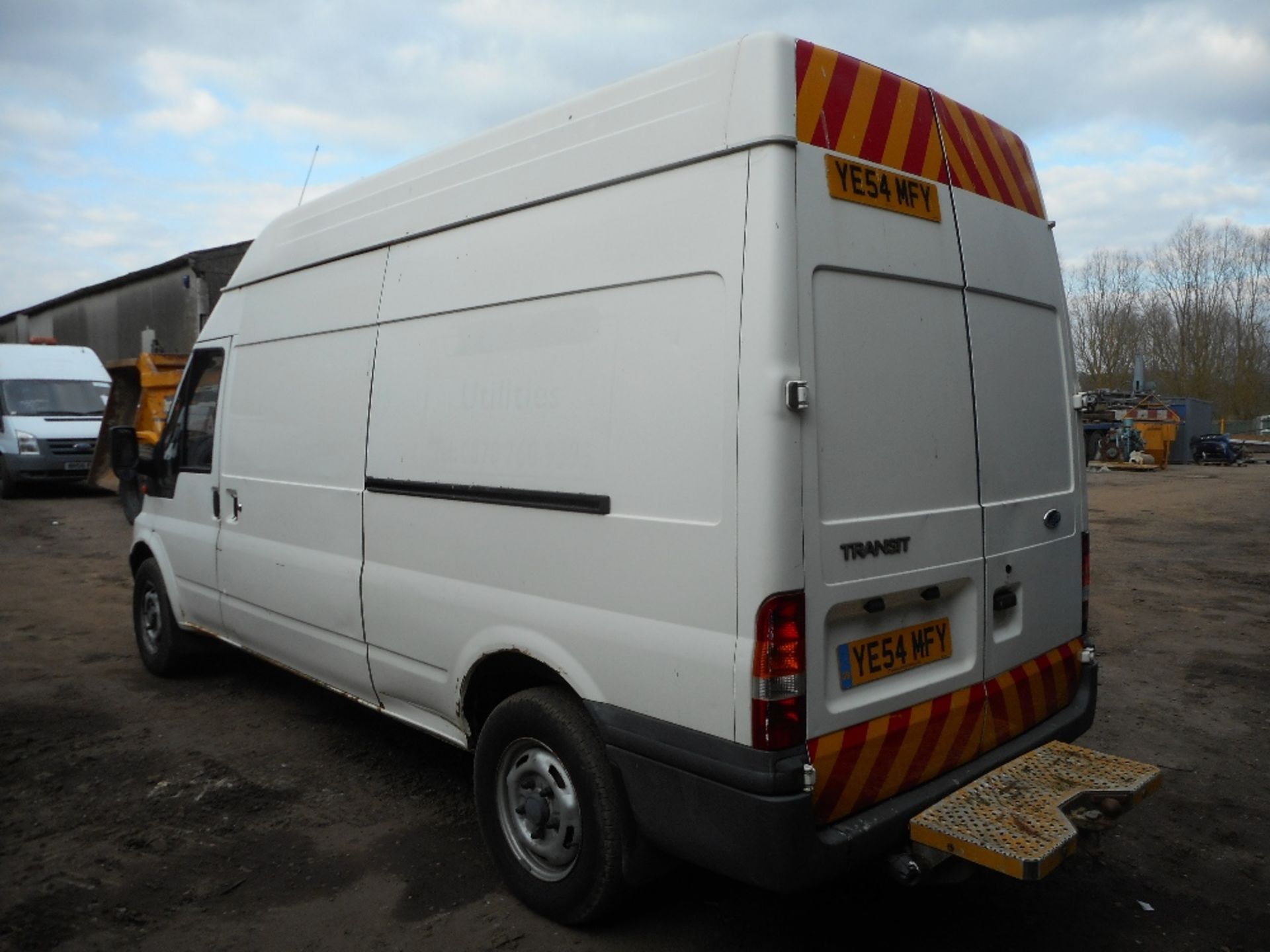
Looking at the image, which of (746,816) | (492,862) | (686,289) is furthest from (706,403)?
(492,862)

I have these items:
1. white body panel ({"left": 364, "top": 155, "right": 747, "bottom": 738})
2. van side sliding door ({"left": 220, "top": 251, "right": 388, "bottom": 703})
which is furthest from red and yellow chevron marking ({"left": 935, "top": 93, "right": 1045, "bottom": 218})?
van side sliding door ({"left": 220, "top": 251, "right": 388, "bottom": 703})

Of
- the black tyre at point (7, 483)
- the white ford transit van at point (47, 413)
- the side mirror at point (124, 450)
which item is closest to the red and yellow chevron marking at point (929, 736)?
the side mirror at point (124, 450)

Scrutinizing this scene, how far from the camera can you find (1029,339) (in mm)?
3445

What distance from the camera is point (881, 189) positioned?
2865 mm

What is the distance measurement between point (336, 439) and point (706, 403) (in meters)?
2.06

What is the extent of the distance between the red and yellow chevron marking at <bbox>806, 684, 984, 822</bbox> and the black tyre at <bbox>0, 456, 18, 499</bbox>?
1670 cm

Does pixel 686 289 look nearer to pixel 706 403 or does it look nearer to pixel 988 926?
pixel 706 403

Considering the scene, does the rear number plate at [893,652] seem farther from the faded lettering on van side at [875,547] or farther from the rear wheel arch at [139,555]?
the rear wheel arch at [139,555]

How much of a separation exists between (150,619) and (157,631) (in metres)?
0.16

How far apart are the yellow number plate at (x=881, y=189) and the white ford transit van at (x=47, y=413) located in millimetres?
15796

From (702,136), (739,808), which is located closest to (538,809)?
(739,808)

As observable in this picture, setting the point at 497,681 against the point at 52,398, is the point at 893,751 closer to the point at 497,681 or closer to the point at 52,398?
the point at 497,681

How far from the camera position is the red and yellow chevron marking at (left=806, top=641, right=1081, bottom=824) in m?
2.62

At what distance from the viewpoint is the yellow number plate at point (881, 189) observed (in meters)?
2.72
